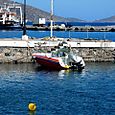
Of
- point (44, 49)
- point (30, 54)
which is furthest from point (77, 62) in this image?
point (30, 54)

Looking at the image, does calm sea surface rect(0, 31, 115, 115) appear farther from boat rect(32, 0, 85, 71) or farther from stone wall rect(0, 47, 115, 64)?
stone wall rect(0, 47, 115, 64)

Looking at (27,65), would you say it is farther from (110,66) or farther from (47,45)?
(110,66)

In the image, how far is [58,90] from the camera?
53062 mm

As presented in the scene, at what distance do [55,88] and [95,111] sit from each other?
11809 mm

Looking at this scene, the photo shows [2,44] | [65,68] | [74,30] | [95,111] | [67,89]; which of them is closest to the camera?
[95,111]

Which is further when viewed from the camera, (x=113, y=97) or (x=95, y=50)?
(x=95, y=50)

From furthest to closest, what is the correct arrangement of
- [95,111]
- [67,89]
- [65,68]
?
[65,68] → [67,89] → [95,111]

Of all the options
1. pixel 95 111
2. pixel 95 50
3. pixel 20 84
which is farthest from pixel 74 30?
pixel 95 111

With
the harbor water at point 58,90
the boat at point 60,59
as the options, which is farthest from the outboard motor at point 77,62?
the harbor water at point 58,90

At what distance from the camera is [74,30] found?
175 metres

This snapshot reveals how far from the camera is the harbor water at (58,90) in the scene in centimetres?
4359

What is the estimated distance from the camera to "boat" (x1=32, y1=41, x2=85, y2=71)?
69.5 metres

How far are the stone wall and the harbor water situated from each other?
6.15 ft

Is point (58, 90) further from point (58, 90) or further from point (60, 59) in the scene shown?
point (60, 59)
